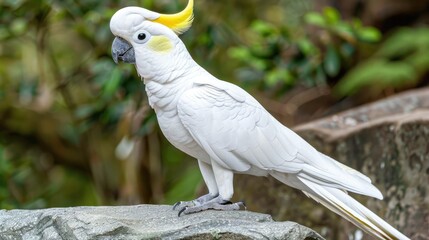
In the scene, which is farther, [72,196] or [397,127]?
[72,196]

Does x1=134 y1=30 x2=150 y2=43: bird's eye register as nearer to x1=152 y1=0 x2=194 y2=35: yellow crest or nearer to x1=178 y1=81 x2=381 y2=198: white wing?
x1=152 y1=0 x2=194 y2=35: yellow crest

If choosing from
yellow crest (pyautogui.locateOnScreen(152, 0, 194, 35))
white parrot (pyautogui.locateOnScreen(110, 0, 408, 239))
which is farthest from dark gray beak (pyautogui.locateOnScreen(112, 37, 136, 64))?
yellow crest (pyautogui.locateOnScreen(152, 0, 194, 35))

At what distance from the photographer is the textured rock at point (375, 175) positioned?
10.7ft

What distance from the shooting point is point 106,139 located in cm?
564

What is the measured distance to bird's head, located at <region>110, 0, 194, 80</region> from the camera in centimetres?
235

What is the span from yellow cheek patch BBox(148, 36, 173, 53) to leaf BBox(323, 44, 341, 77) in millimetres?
2229

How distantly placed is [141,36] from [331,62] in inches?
91.7

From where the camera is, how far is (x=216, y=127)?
2318 mm

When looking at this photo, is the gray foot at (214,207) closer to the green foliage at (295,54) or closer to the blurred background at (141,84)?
the blurred background at (141,84)

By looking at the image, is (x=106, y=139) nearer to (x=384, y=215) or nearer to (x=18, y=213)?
(x=384, y=215)

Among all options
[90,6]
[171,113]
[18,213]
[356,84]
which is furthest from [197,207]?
[356,84]

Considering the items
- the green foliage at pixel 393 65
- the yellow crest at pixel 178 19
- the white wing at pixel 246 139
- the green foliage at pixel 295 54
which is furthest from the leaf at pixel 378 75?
the yellow crest at pixel 178 19

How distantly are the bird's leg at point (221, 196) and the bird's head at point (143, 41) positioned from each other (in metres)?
0.38

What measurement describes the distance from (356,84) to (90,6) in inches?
77.3
